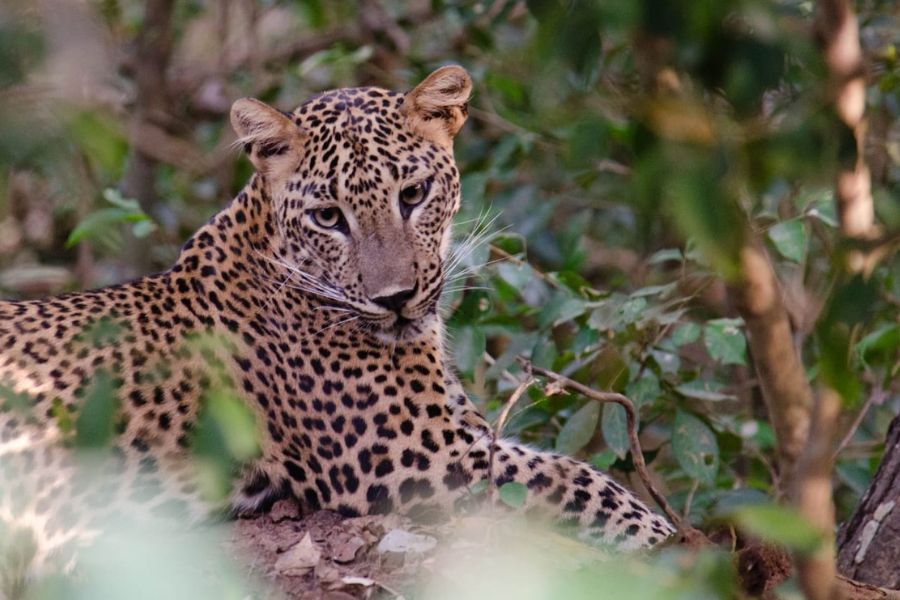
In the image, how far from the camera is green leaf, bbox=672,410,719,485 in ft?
19.7

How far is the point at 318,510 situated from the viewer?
5.72 m

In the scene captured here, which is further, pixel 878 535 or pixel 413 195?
pixel 413 195

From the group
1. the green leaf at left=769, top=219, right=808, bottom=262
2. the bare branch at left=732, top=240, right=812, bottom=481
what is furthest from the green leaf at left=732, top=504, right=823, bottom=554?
the green leaf at left=769, top=219, right=808, bottom=262

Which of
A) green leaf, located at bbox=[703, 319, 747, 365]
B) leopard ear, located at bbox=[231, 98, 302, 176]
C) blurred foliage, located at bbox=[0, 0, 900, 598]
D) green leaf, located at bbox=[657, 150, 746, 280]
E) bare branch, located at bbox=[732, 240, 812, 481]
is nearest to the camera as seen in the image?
green leaf, located at bbox=[657, 150, 746, 280]

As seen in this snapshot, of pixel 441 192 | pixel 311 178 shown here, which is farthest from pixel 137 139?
pixel 441 192

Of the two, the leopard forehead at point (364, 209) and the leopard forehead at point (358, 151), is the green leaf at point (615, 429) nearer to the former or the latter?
the leopard forehead at point (364, 209)

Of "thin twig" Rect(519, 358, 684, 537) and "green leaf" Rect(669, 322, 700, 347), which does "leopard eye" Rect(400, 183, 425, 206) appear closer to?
"green leaf" Rect(669, 322, 700, 347)

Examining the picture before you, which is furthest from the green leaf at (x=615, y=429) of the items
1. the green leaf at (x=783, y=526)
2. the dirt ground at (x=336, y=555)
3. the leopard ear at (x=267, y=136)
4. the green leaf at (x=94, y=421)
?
the green leaf at (x=783, y=526)

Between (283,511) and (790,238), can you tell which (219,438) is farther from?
(790,238)

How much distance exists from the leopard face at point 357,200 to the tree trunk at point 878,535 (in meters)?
2.08

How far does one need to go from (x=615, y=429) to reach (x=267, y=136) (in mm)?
2114

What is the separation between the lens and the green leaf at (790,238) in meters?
5.86

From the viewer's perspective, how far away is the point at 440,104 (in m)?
6.22

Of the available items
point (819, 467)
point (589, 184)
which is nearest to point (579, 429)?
point (589, 184)
